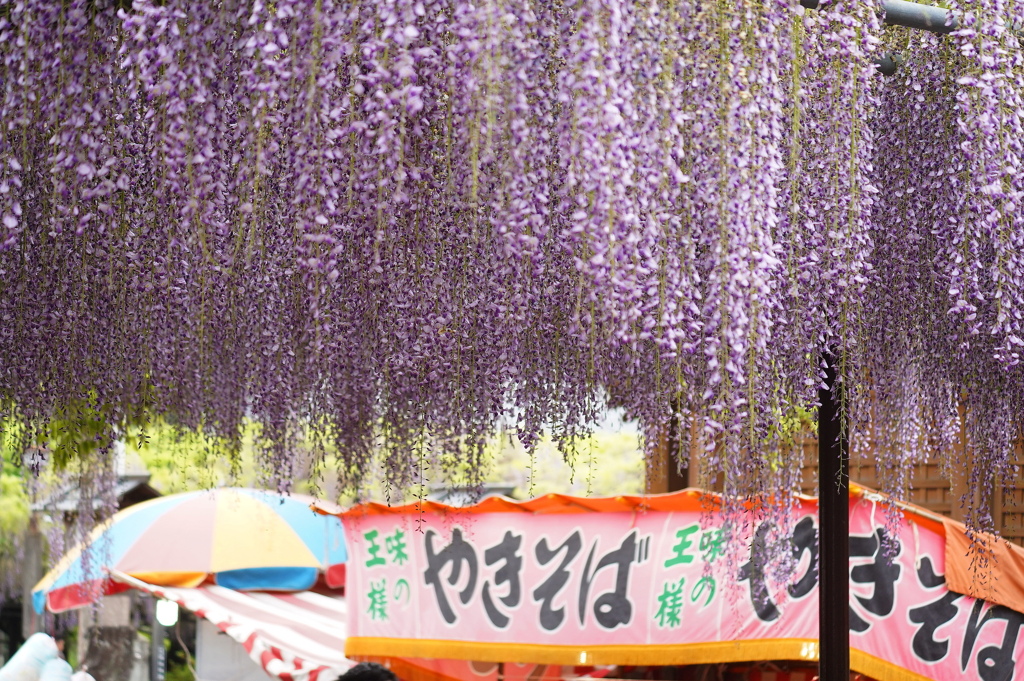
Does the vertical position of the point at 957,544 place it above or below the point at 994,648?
above

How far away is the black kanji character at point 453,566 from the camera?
19.1ft

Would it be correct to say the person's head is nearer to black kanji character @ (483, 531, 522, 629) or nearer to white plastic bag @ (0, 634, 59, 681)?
black kanji character @ (483, 531, 522, 629)

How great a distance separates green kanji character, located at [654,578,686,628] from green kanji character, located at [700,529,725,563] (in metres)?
0.19

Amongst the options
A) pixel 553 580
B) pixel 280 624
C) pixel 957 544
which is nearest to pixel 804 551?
pixel 957 544

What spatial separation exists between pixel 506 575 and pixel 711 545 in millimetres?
1121

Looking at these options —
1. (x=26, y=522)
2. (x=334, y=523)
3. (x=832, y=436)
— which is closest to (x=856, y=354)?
(x=832, y=436)

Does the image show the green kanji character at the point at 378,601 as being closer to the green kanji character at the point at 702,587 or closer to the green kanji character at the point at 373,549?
the green kanji character at the point at 373,549

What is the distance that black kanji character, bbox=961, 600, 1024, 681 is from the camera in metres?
4.98

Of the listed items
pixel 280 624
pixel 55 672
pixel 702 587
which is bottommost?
pixel 55 672

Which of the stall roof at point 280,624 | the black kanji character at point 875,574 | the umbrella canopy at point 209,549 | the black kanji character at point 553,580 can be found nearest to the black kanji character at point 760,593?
the black kanji character at point 875,574

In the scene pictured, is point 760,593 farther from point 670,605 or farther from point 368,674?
point 368,674

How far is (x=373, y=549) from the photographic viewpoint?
6168 mm

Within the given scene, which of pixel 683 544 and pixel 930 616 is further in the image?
pixel 683 544

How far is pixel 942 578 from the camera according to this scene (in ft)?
Result: 16.7
